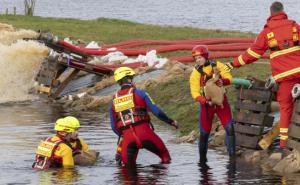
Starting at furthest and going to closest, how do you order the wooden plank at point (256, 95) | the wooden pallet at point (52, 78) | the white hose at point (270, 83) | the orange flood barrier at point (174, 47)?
the orange flood barrier at point (174, 47) < the wooden pallet at point (52, 78) < the wooden plank at point (256, 95) < the white hose at point (270, 83)

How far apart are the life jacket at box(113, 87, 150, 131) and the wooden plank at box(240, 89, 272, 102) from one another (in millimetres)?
2300

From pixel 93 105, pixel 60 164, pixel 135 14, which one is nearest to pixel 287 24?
pixel 60 164

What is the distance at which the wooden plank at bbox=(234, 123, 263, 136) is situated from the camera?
56.0 feet

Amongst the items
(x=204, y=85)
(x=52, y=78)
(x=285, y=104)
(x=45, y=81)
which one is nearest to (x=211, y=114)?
(x=204, y=85)

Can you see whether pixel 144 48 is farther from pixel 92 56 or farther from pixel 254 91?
pixel 254 91

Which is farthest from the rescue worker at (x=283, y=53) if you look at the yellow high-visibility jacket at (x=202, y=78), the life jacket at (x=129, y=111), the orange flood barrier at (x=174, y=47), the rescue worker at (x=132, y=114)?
the orange flood barrier at (x=174, y=47)

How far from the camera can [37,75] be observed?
2784cm

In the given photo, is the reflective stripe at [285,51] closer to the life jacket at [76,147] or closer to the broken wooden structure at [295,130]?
the broken wooden structure at [295,130]

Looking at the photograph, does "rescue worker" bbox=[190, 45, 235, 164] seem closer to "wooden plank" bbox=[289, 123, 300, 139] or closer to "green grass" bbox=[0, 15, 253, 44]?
"wooden plank" bbox=[289, 123, 300, 139]

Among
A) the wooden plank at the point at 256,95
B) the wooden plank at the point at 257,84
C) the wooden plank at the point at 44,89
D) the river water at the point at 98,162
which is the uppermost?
the wooden plank at the point at 257,84

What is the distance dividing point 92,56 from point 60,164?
535 inches

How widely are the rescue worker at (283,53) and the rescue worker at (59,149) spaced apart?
333cm

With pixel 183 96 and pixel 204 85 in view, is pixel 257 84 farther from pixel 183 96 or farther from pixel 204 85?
pixel 183 96

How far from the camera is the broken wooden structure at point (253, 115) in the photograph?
17.0 metres
